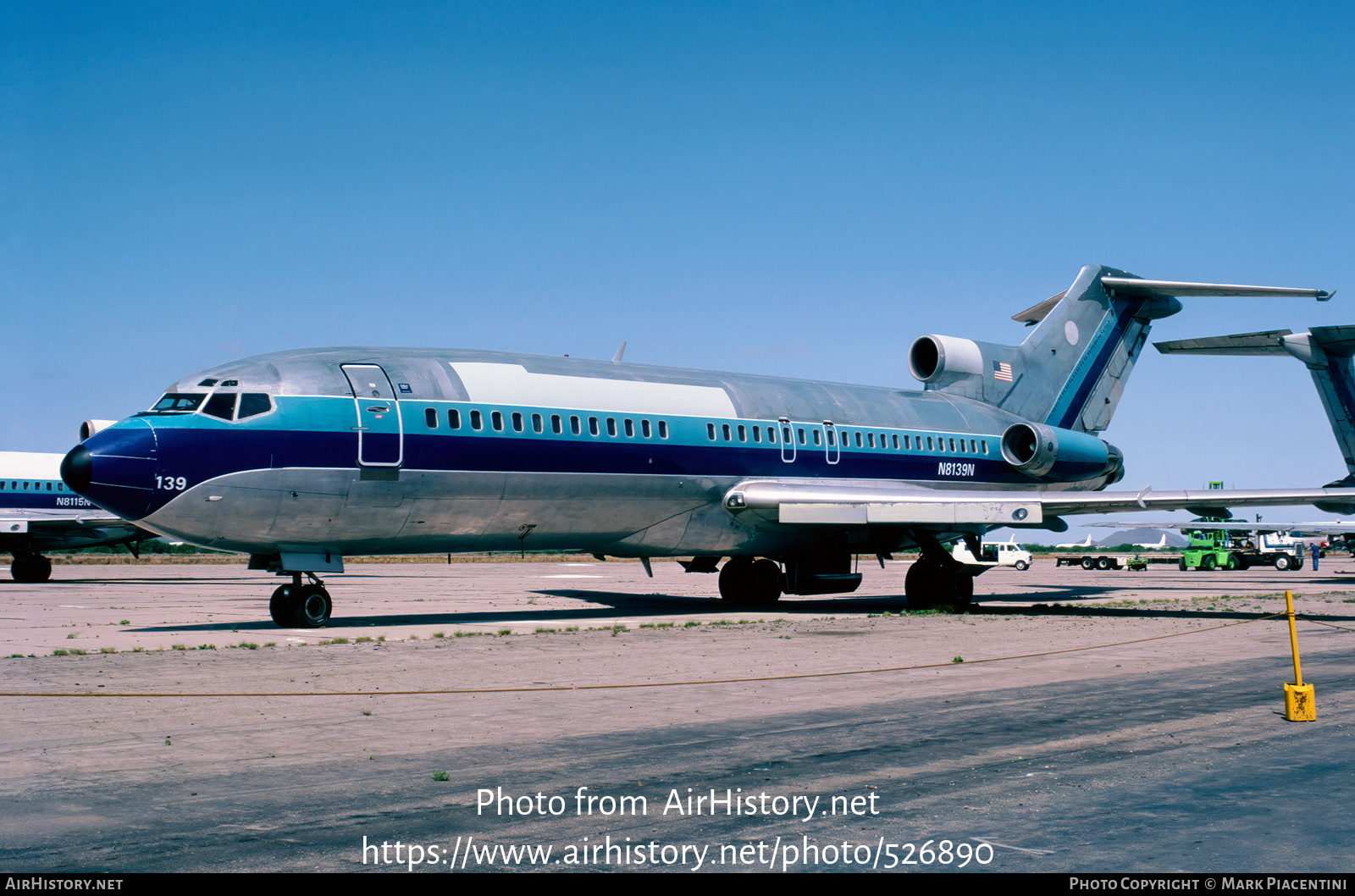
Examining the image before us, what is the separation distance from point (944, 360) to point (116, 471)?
20.2 metres

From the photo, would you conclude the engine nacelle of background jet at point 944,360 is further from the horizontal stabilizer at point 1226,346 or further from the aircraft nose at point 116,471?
the aircraft nose at point 116,471

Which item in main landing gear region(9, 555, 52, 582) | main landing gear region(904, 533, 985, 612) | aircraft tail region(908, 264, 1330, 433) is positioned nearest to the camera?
main landing gear region(904, 533, 985, 612)

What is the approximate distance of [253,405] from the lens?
17984 mm

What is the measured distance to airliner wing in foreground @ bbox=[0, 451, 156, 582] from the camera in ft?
130

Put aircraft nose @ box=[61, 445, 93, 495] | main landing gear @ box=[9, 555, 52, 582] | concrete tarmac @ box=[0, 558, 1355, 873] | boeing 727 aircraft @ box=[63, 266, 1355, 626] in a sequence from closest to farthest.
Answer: concrete tarmac @ box=[0, 558, 1355, 873] → aircraft nose @ box=[61, 445, 93, 495] → boeing 727 aircraft @ box=[63, 266, 1355, 626] → main landing gear @ box=[9, 555, 52, 582]

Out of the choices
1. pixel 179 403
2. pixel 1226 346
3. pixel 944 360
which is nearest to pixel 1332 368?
pixel 1226 346

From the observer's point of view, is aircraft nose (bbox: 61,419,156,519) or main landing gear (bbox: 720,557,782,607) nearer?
aircraft nose (bbox: 61,419,156,519)

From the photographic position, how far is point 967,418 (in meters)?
29.3

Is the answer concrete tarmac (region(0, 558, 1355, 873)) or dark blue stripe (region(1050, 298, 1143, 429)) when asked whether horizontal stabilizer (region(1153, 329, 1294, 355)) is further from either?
concrete tarmac (region(0, 558, 1355, 873))

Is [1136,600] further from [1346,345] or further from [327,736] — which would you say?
[327,736]

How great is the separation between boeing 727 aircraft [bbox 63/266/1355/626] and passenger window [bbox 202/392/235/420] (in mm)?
32

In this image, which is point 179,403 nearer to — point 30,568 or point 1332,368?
point 30,568

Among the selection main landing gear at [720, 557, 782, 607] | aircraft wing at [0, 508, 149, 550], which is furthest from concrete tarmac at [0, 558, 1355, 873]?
aircraft wing at [0, 508, 149, 550]

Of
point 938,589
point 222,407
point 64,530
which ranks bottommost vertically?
point 938,589
